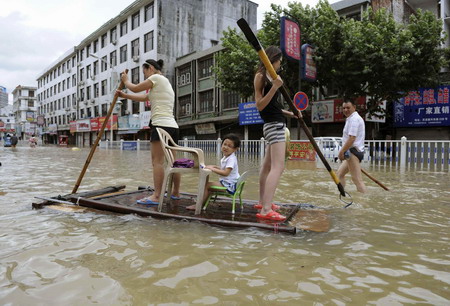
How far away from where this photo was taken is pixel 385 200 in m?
5.02

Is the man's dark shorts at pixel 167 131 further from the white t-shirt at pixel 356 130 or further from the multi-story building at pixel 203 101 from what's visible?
the multi-story building at pixel 203 101

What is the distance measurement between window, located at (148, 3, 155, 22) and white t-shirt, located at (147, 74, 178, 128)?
29.5 meters

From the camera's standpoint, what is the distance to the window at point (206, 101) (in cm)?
2733

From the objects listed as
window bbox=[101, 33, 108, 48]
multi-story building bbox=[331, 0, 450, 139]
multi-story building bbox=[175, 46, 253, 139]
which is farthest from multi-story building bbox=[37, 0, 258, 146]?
multi-story building bbox=[331, 0, 450, 139]

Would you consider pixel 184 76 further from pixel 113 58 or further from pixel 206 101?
pixel 113 58

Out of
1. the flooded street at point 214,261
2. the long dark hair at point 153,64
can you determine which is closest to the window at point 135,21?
the long dark hair at point 153,64

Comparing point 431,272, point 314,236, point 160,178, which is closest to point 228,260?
point 314,236

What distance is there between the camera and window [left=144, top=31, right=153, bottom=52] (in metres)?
31.3

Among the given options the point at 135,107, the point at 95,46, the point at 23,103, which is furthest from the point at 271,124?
the point at 23,103

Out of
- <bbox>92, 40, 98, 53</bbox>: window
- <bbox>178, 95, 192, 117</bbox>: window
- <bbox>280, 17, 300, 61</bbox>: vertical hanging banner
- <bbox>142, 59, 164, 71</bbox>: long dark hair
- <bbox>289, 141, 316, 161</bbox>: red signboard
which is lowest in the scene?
<bbox>289, 141, 316, 161</bbox>: red signboard

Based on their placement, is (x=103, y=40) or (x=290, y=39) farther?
(x=103, y=40)

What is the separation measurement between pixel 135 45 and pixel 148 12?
376 cm

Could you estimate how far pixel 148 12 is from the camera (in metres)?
31.6

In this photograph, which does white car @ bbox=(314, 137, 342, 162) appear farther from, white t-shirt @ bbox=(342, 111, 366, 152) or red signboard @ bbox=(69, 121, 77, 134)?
red signboard @ bbox=(69, 121, 77, 134)
